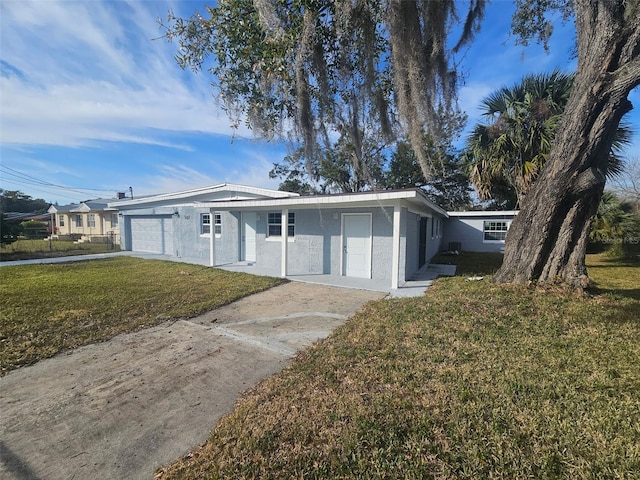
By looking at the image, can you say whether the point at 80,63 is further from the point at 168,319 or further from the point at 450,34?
the point at 450,34

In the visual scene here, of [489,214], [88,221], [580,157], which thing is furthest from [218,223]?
[88,221]

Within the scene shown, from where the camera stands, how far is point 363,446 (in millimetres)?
2117

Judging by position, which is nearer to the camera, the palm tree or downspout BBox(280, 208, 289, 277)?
downspout BBox(280, 208, 289, 277)

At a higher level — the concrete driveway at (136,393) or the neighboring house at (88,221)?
the neighboring house at (88,221)

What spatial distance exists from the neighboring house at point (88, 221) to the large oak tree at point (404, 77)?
2312cm

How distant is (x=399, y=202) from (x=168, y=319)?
5766 mm

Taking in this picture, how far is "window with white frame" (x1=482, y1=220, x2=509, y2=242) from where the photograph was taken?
678 inches

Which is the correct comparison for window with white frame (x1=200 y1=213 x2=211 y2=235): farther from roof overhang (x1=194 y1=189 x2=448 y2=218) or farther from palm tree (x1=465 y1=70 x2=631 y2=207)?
palm tree (x1=465 y1=70 x2=631 y2=207)

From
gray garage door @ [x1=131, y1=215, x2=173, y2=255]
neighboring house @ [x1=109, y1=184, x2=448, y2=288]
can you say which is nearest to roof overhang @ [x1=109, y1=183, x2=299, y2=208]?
neighboring house @ [x1=109, y1=184, x2=448, y2=288]

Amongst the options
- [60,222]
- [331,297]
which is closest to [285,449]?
[331,297]

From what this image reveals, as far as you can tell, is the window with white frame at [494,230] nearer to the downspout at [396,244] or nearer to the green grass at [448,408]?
the downspout at [396,244]

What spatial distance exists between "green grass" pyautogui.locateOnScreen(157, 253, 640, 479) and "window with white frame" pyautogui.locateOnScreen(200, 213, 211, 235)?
34.9 ft

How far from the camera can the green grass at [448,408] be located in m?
1.96

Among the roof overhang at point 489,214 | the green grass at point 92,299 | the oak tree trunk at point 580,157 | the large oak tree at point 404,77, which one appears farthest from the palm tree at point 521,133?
the green grass at point 92,299
